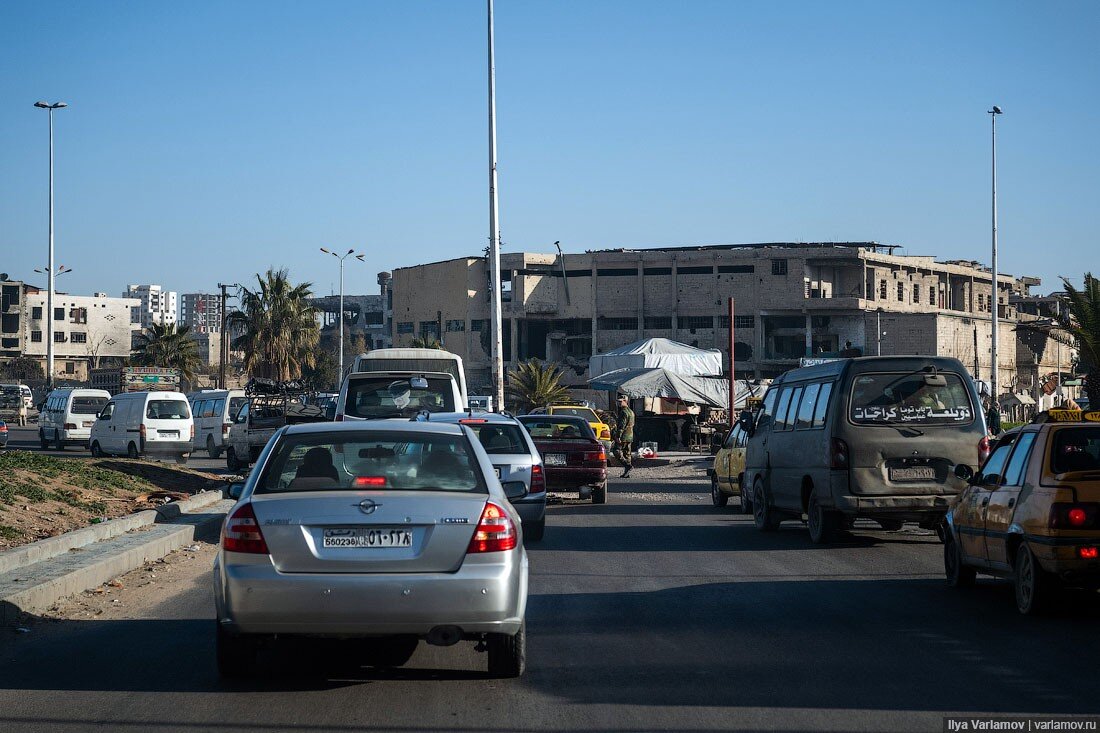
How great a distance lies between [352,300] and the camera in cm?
13650

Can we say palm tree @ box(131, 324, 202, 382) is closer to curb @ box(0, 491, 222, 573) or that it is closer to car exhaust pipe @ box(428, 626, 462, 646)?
curb @ box(0, 491, 222, 573)

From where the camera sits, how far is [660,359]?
51344mm

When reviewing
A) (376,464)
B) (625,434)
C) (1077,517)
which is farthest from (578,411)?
(376,464)

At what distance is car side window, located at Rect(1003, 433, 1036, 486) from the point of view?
9836 mm

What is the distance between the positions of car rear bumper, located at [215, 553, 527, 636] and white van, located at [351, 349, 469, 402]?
16.9m

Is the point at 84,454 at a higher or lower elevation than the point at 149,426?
lower

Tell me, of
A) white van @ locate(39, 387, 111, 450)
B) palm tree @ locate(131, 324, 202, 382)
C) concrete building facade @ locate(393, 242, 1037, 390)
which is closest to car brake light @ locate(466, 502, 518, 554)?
white van @ locate(39, 387, 111, 450)

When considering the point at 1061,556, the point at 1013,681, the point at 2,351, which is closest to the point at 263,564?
the point at 1013,681

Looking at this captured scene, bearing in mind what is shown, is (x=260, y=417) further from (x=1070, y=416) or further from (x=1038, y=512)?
(x=1038, y=512)

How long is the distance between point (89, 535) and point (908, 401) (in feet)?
30.8

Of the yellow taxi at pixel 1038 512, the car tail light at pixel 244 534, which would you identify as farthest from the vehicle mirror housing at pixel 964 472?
the car tail light at pixel 244 534

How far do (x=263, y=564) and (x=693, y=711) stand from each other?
8.06ft

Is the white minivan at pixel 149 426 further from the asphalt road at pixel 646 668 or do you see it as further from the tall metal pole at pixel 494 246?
the asphalt road at pixel 646 668

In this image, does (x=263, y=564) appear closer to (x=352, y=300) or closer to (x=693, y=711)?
(x=693, y=711)
